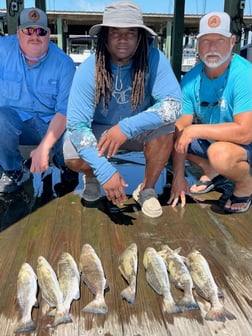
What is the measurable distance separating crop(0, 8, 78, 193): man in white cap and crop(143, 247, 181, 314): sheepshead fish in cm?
128

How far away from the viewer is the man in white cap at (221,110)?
2773 millimetres

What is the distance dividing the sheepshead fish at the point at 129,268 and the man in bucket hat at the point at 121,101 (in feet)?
1.41

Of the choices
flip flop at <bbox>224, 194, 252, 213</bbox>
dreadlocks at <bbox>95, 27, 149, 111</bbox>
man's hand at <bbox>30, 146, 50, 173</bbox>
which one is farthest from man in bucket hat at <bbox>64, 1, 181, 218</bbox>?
flip flop at <bbox>224, 194, 252, 213</bbox>

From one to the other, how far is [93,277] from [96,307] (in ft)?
0.74

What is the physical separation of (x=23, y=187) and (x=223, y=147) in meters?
1.75

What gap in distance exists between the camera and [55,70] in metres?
3.21

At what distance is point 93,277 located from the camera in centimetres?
202

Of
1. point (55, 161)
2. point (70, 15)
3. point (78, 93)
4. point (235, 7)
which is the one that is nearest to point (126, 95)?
point (78, 93)

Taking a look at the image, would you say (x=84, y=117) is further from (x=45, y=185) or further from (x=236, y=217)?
(x=236, y=217)

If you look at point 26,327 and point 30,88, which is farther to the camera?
point 30,88

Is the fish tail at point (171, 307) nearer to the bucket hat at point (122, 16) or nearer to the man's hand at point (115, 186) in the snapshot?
the man's hand at point (115, 186)

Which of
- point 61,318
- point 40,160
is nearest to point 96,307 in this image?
point 61,318

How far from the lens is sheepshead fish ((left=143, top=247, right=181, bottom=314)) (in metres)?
1.83

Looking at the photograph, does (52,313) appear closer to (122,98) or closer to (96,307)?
(96,307)
